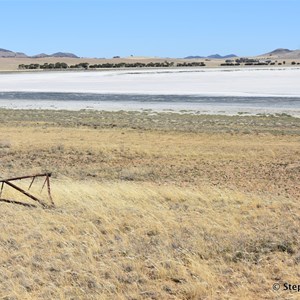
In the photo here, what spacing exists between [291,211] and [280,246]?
7.58 ft

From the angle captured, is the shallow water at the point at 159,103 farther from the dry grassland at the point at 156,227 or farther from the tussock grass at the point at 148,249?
the tussock grass at the point at 148,249

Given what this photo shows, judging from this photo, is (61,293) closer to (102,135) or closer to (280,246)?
(280,246)

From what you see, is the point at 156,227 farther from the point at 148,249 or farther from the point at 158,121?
the point at 158,121

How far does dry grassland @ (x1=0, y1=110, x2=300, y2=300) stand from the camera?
5.59m

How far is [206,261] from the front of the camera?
6195mm

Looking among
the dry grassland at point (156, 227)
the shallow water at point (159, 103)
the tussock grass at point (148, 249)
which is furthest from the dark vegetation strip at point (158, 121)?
the tussock grass at point (148, 249)

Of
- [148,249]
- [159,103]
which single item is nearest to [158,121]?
[159,103]

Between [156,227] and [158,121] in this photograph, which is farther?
[158,121]

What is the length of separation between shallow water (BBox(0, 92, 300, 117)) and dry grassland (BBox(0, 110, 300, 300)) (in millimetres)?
17276

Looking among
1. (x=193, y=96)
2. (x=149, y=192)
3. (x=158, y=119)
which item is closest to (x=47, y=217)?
(x=149, y=192)

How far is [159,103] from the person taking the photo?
41125 millimetres

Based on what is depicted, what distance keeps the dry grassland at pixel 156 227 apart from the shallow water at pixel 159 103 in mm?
17276

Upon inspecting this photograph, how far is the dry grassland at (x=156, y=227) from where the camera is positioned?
18.4ft

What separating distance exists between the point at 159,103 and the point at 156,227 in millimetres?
33818
